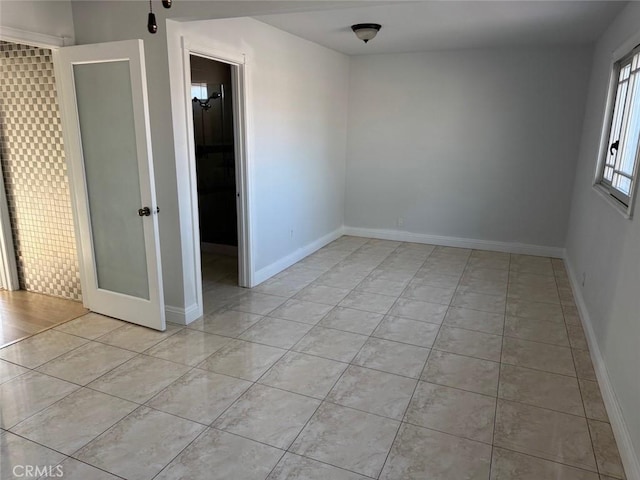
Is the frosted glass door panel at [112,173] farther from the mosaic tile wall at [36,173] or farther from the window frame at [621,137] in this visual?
the window frame at [621,137]

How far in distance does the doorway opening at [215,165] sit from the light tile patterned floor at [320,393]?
117cm

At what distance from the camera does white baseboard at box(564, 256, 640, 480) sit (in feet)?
6.39

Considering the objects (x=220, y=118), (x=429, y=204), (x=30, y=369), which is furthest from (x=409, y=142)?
(x=30, y=369)

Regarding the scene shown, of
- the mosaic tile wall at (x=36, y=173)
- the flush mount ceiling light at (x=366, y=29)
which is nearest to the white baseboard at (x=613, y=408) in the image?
the flush mount ceiling light at (x=366, y=29)

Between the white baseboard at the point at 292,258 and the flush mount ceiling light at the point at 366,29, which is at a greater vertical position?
the flush mount ceiling light at the point at 366,29

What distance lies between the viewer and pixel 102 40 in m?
3.18

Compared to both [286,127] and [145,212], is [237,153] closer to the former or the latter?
[286,127]

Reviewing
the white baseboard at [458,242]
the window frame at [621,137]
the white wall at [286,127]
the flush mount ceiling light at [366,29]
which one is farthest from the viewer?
the white baseboard at [458,242]

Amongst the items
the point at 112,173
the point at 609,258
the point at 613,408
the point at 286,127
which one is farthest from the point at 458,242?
the point at 112,173

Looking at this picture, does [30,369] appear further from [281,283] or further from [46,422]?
[281,283]

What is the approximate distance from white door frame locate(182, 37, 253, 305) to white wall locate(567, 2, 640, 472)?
2858 mm

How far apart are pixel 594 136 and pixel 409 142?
2215mm

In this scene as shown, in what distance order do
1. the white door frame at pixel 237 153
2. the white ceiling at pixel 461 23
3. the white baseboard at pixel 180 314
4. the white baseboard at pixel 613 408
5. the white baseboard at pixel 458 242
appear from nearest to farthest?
the white baseboard at pixel 613 408 → the white door frame at pixel 237 153 → the white ceiling at pixel 461 23 → the white baseboard at pixel 180 314 → the white baseboard at pixel 458 242

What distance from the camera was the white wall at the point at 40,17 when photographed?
2803mm
